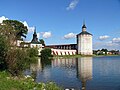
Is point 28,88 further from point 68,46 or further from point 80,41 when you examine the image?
point 68,46

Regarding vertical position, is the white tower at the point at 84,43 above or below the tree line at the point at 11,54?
above

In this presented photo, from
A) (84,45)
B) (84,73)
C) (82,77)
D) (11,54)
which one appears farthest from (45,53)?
(11,54)

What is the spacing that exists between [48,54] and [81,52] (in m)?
53.2

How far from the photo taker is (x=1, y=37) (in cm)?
2369

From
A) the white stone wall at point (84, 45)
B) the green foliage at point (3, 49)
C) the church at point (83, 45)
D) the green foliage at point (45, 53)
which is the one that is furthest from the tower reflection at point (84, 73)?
the white stone wall at point (84, 45)

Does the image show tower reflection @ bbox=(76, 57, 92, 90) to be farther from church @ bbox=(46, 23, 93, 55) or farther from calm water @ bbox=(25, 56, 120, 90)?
church @ bbox=(46, 23, 93, 55)

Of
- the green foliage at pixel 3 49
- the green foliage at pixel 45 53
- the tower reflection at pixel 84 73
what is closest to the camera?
the green foliage at pixel 3 49

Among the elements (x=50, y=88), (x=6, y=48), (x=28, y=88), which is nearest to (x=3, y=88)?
(x=28, y=88)

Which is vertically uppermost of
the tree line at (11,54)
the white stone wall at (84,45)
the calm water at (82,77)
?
the white stone wall at (84,45)

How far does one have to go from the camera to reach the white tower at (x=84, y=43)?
5812 inches

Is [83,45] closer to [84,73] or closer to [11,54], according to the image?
[84,73]

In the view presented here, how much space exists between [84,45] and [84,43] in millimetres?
1224

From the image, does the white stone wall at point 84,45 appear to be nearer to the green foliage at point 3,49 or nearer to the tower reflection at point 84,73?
the tower reflection at point 84,73

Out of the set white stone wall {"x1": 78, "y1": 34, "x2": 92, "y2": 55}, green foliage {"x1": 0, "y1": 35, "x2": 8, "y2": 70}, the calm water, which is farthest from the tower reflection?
white stone wall {"x1": 78, "y1": 34, "x2": 92, "y2": 55}
